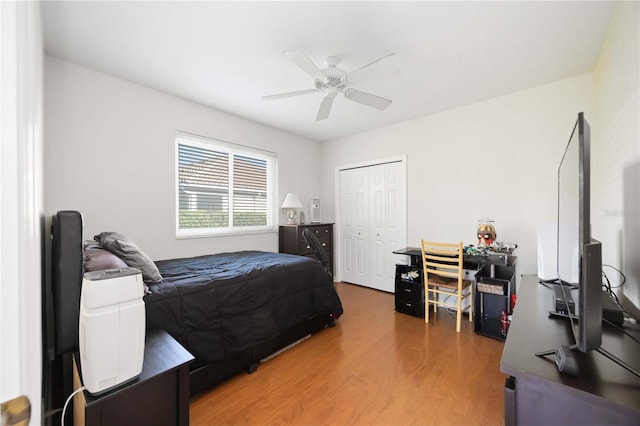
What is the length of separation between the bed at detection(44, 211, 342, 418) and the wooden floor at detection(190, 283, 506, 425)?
0.18 m

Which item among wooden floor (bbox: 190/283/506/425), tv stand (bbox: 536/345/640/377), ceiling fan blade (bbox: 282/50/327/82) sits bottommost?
wooden floor (bbox: 190/283/506/425)

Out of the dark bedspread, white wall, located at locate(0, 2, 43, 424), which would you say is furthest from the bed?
white wall, located at locate(0, 2, 43, 424)

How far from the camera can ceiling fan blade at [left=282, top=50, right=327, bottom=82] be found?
1.76 metres

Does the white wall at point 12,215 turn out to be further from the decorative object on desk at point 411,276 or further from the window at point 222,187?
the decorative object on desk at point 411,276

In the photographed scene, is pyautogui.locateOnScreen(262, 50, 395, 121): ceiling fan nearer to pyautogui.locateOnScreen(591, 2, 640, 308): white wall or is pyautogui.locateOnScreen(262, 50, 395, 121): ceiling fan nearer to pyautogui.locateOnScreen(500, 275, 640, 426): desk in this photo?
pyautogui.locateOnScreen(591, 2, 640, 308): white wall

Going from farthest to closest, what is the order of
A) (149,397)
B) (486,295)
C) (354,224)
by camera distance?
(354,224) → (486,295) → (149,397)

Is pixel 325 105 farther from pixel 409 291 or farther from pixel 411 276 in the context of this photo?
pixel 409 291

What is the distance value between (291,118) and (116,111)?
2012 mm

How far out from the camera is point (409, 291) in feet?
10.5

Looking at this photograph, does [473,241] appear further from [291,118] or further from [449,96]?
[291,118]

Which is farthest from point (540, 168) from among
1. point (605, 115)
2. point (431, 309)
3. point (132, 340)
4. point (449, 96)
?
point (132, 340)

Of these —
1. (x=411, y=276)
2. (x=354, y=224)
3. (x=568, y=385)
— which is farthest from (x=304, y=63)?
(x=354, y=224)

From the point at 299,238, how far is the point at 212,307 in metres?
2.20

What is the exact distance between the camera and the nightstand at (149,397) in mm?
1052
